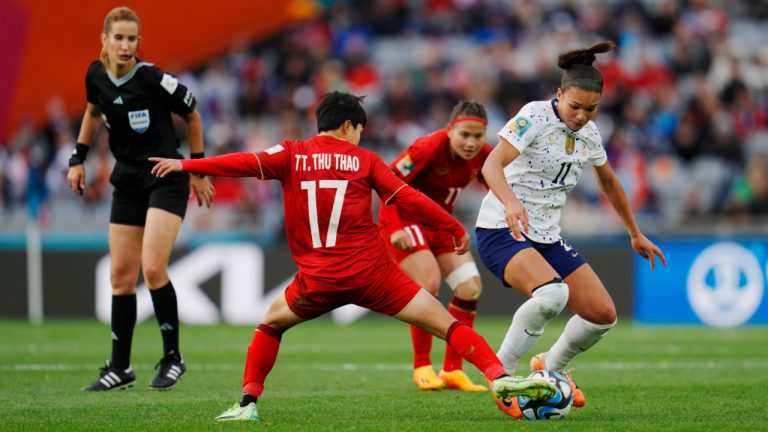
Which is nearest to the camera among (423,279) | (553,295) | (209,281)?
(553,295)

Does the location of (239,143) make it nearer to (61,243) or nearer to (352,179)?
(61,243)

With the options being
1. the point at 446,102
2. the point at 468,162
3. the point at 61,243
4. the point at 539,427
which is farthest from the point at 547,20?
the point at 539,427

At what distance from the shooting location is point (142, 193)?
841 centimetres

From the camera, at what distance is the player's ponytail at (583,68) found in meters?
6.91

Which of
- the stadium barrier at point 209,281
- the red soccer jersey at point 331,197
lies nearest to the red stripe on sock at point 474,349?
the red soccer jersey at point 331,197

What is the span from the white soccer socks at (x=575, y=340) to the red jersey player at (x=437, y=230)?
110 cm

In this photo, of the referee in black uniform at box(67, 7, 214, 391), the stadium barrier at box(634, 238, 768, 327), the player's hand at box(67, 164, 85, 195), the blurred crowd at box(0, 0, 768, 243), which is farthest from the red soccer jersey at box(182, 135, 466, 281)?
the blurred crowd at box(0, 0, 768, 243)

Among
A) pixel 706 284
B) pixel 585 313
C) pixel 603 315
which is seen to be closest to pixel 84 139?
pixel 585 313

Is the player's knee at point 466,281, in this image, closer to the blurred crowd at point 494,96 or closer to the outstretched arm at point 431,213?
the outstretched arm at point 431,213

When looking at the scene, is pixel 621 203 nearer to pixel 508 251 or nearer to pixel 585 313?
pixel 585 313

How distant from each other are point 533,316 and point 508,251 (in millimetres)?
418

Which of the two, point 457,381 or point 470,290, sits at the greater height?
point 470,290

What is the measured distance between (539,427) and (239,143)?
13982 millimetres

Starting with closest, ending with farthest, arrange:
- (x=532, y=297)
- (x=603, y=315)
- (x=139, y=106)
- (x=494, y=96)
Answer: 1. (x=532, y=297)
2. (x=603, y=315)
3. (x=139, y=106)
4. (x=494, y=96)
